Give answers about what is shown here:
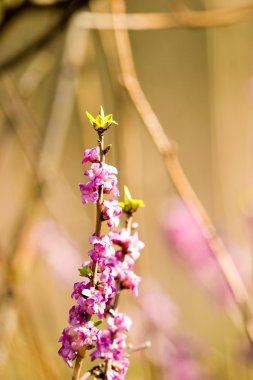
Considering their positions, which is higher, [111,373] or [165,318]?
[165,318]

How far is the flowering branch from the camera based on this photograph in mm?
622

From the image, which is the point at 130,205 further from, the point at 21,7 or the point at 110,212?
the point at 21,7

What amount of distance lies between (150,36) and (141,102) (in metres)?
3.64

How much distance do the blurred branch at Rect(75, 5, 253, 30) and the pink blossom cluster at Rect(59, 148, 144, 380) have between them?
2.09 feet

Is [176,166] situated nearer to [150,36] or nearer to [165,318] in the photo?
[165,318]

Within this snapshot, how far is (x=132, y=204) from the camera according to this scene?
2.33 ft

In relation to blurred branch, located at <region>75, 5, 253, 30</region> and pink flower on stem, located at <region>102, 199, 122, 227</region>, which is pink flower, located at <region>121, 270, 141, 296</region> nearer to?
pink flower on stem, located at <region>102, 199, 122, 227</region>

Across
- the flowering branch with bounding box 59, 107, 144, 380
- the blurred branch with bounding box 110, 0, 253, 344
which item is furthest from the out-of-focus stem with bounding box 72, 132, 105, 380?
the blurred branch with bounding box 110, 0, 253, 344

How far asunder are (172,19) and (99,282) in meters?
0.83

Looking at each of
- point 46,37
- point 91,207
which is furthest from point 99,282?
point 91,207

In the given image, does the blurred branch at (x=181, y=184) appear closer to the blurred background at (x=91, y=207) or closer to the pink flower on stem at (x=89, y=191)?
the blurred background at (x=91, y=207)

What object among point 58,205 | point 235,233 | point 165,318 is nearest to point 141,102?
point 58,205

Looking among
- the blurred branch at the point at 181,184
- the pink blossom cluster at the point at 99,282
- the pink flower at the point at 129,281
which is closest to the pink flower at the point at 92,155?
the pink blossom cluster at the point at 99,282

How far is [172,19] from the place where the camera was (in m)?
1.34
